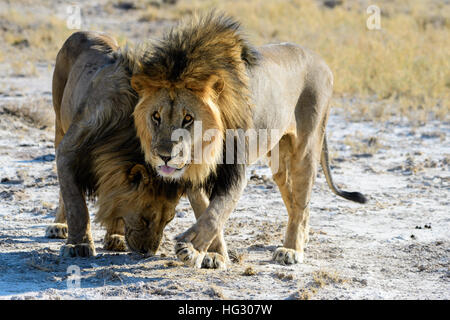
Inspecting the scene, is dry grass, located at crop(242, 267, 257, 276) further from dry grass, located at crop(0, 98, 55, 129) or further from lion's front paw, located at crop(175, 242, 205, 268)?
dry grass, located at crop(0, 98, 55, 129)

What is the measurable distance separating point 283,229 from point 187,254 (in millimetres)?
2315

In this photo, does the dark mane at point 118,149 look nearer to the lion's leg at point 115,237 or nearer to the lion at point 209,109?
the lion at point 209,109

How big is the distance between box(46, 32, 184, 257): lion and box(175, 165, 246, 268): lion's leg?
0.28 meters

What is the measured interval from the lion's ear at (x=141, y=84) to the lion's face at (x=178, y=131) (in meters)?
0.03

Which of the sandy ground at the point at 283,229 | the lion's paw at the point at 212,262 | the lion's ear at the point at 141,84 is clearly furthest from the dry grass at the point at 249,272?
the lion's ear at the point at 141,84

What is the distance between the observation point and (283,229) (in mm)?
6711

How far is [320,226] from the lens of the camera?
6852mm

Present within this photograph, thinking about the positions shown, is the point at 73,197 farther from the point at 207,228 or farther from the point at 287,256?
the point at 287,256

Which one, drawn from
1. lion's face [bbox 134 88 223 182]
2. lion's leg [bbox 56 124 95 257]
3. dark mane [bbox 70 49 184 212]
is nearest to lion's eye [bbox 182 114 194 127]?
lion's face [bbox 134 88 223 182]

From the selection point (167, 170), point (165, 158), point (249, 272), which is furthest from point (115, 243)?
point (165, 158)
